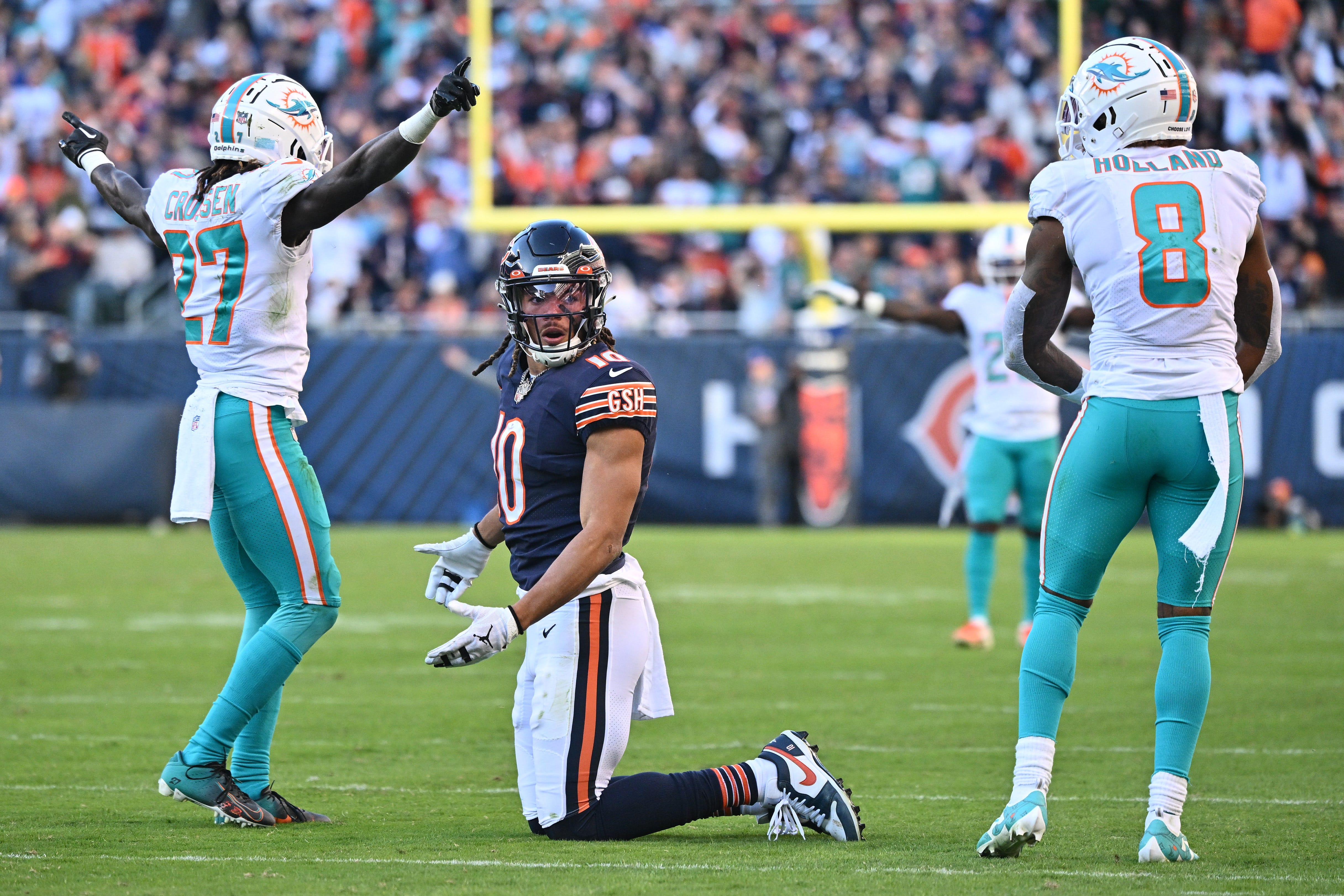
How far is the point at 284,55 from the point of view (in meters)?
18.8

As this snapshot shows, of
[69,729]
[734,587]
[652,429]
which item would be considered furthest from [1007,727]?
[734,587]

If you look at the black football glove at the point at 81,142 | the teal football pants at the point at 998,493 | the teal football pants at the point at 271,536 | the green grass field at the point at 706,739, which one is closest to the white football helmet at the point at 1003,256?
the teal football pants at the point at 998,493

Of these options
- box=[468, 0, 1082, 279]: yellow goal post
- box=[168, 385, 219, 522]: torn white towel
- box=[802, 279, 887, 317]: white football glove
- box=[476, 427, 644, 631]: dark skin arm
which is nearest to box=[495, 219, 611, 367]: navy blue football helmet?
box=[476, 427, 644, 631]: dark skin arm

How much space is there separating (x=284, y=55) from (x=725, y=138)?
530 centimetres

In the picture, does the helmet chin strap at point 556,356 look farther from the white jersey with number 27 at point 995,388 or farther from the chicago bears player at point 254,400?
the white jersey with number 27 at point 995,388

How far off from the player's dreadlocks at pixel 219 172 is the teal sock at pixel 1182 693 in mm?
2724

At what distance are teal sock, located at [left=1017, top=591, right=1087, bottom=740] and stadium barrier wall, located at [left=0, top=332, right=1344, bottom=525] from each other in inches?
487

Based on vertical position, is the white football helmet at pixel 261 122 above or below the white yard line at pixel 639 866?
above

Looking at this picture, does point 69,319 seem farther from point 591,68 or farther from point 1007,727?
point 1007,727

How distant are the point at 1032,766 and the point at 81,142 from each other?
11.7ft

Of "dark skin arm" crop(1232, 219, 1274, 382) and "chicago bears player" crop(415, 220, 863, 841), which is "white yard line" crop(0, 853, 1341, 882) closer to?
"chicago bears player" crop(415, 220, 863, 841)

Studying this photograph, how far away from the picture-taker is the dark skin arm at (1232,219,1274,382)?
4309 millimetres

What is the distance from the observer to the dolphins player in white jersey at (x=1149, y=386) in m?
4.16

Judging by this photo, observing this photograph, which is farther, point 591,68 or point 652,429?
point 591,68
